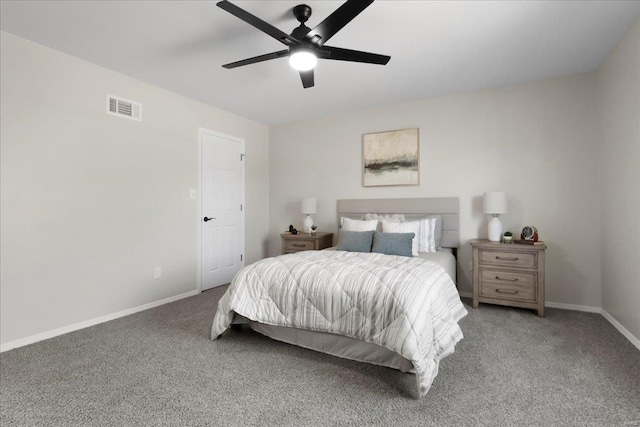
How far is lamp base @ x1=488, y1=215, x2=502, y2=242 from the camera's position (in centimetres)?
350

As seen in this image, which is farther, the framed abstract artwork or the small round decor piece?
the framed abstract artwork

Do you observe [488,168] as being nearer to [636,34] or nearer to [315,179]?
[636,34]

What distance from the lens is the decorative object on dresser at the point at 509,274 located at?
318 cm

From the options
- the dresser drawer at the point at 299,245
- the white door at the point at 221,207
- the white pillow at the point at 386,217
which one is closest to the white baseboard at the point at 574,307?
the white pillow at the point at 386,217

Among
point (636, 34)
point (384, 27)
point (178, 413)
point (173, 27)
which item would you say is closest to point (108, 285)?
point (178, 413)

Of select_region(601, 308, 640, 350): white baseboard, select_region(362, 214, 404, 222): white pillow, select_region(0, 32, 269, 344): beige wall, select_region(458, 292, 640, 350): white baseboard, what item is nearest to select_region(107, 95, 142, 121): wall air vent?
select_region(0, 32, 269, 344): beige wall

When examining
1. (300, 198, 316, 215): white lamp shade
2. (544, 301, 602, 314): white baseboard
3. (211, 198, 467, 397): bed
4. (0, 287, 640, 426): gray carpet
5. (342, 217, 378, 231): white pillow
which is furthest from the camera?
(300, 198, 316, 215): white lamp shade

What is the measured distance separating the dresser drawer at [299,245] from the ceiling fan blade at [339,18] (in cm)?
284

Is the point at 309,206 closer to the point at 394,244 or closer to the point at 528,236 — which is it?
the point at 394,244

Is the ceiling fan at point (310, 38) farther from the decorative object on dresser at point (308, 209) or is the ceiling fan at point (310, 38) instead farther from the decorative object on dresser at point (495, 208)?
the decorative object on dresser at point (308, 209)

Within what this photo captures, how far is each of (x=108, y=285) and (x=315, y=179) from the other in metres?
3.07

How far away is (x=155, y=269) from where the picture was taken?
12.1 ft

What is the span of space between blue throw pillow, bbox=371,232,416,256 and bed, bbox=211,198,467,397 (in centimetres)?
37

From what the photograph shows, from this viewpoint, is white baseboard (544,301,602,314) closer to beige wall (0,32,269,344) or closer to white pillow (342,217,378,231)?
white pillow (342,217,378,231)
